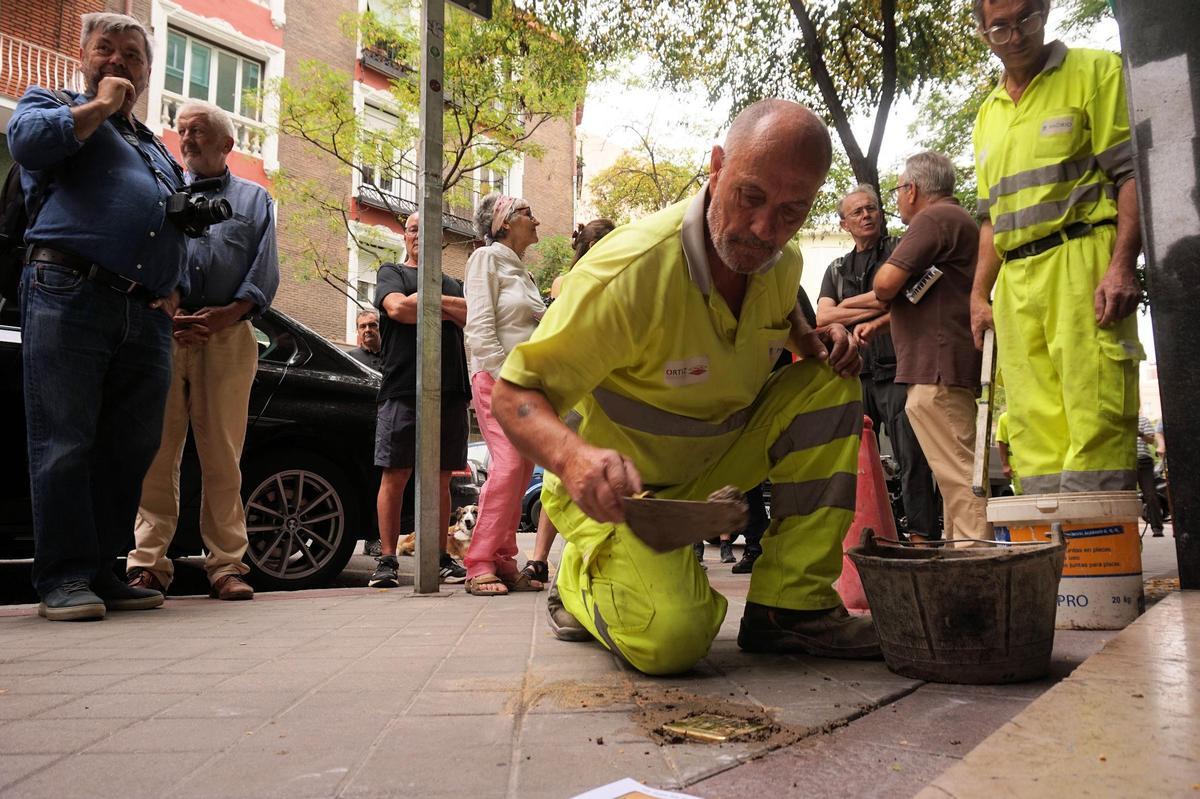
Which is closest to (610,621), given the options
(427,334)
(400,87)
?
(427,334)

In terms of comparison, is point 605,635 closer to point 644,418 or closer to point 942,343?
point 644,418

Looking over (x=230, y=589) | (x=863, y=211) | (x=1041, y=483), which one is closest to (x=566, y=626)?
(x=1041, y=483)

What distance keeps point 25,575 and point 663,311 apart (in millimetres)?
5034

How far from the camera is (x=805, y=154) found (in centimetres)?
212

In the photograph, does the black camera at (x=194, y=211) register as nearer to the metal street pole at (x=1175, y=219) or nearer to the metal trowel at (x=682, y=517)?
the metal trowel at (x=682, y=517)

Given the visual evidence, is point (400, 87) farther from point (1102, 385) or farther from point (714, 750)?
point (714, 750)

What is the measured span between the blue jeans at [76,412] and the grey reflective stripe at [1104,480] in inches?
142

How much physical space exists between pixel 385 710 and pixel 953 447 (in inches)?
110

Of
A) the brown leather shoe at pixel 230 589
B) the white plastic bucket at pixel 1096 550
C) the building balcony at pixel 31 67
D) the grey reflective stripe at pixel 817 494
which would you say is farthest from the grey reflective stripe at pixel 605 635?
the building balcony at pixel 31 67

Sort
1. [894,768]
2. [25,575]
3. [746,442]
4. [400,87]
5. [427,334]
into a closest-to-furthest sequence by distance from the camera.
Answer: [894,768]
[746,442]
[427,334]
[25,575]
[400,87]

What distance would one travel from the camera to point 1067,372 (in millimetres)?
2926

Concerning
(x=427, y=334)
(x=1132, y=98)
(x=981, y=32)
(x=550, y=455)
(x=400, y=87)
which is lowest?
(x=550, y=455)

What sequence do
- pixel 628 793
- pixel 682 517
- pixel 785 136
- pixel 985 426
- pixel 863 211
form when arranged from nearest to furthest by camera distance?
pixel 628 793 → pixel 682 517 → pixel 785 136 → pixel 985 426 → pixel 863 211

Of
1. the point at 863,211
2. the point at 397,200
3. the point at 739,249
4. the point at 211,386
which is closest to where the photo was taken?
the point at 739,249
